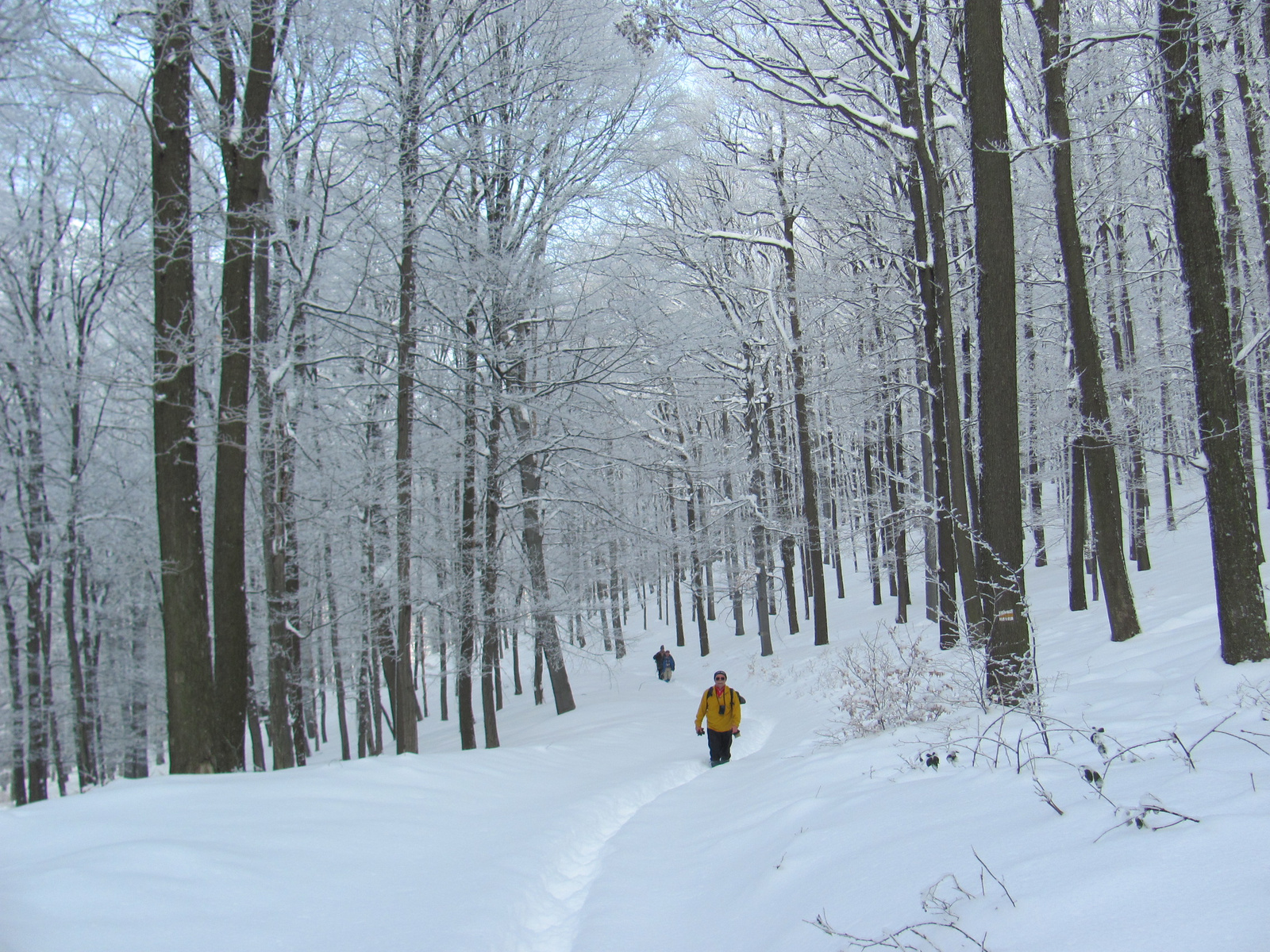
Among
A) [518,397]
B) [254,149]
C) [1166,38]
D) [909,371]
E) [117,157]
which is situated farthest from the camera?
[909,371]

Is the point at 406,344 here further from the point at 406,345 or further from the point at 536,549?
the point at 536,549

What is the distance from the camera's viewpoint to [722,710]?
10.2 m

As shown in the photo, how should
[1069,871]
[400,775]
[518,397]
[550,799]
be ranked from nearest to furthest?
[1069,871] → [400,775] → [550,799] → [518,397]

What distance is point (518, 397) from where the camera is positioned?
35.8 ft

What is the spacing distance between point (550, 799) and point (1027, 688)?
4.92 metres

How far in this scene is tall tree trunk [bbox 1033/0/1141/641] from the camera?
34.2 ft

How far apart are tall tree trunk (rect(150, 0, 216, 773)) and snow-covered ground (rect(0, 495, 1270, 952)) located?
1412mm

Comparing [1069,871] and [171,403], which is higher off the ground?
[171,403]

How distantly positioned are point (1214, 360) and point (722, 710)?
6.90 metres

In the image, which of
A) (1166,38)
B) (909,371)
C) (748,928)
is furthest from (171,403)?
(909,371)

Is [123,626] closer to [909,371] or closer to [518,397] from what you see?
[518,397]

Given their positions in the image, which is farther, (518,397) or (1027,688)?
(518,397)

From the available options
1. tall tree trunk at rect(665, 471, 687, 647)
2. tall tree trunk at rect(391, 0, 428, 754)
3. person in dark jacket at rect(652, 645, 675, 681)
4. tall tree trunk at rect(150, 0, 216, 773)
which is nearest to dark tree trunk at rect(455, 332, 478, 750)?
tall tree trunk at rect(391, 0, 428, 754)

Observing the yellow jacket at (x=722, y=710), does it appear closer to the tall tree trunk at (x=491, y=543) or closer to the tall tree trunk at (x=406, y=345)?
the tall tree trunk at (x=491, y=543)
